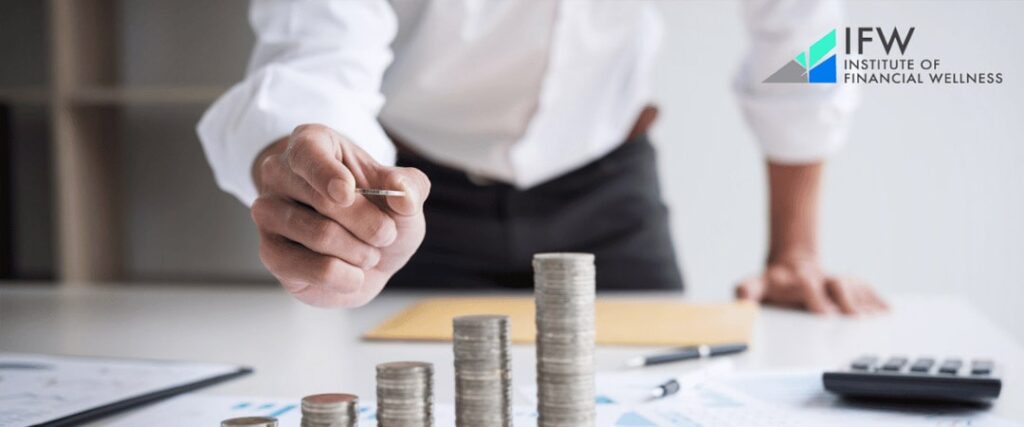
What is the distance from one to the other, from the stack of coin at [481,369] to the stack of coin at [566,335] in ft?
0.06

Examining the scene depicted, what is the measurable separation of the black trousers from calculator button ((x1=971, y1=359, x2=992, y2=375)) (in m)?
0.47

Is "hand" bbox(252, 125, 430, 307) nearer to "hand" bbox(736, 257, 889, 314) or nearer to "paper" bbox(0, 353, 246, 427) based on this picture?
"paper" bbox(0, 353, 246, 427)

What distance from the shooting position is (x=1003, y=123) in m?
0.60

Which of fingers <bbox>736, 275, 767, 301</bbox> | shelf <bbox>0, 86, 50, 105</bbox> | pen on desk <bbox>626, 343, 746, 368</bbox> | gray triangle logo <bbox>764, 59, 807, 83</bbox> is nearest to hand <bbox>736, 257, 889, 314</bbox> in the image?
fingers <bbox>736, 275, 767, 301</bbox>

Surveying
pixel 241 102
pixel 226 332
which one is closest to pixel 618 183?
pixel 226 332

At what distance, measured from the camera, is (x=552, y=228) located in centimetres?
108

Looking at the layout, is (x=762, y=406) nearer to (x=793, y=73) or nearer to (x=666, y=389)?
(x=666, y=389)

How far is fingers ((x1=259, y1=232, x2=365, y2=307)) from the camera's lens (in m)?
0.51

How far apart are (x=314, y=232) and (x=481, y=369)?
127mm

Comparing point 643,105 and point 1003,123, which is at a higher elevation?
point 643,105

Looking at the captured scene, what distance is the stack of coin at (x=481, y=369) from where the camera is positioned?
1.44 feet

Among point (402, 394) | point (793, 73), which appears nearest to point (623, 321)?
point (793, 73)

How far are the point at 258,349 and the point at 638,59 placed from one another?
629mm

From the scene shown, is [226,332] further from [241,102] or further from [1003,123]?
[1003,123]
